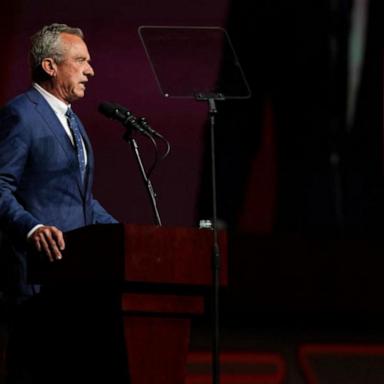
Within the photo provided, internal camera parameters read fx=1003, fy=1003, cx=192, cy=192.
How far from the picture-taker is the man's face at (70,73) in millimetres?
2561

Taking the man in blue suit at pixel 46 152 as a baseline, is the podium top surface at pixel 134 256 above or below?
below

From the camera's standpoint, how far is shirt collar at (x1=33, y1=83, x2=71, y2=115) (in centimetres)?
255

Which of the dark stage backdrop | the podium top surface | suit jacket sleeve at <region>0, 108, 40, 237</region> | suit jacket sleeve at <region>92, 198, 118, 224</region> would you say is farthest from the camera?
the dark stage backdrop

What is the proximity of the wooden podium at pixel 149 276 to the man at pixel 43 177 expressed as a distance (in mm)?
64

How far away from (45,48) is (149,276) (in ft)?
2.51

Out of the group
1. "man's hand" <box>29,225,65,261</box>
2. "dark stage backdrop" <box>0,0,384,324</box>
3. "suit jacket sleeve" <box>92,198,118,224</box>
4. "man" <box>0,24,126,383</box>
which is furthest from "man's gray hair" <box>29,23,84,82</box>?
"dark stage backdrop" <box>0,0,384,324</box>

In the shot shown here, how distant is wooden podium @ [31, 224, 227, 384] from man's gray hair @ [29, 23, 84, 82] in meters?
0.57

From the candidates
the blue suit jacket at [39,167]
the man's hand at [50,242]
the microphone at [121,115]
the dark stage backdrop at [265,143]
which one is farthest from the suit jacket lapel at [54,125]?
the dark stage backdrop at [265,143]

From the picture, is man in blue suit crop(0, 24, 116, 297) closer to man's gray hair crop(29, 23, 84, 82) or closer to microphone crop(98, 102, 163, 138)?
man's gray hair crop(29, 23, 84, 82)

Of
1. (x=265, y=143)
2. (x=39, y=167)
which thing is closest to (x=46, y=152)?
(x=39, y=167)

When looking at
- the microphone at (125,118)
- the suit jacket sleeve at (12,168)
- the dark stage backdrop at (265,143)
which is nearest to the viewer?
the suit jacket sleeve at (12,168)

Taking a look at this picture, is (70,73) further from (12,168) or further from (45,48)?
(12,168)

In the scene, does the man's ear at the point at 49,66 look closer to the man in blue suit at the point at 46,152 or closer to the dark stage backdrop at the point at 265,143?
the man in blue suit at the point at 46,152

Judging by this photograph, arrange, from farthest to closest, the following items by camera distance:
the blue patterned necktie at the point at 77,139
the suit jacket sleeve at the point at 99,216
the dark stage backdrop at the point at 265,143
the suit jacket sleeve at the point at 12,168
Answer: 1. the dark stage backdrop at the point at 265,143
2. the suit jacket sleeve at the point at 99,216
3. the blue patterned necktie at the point at 77,139
4. the suit jacket sleeve at the point at 12,168
